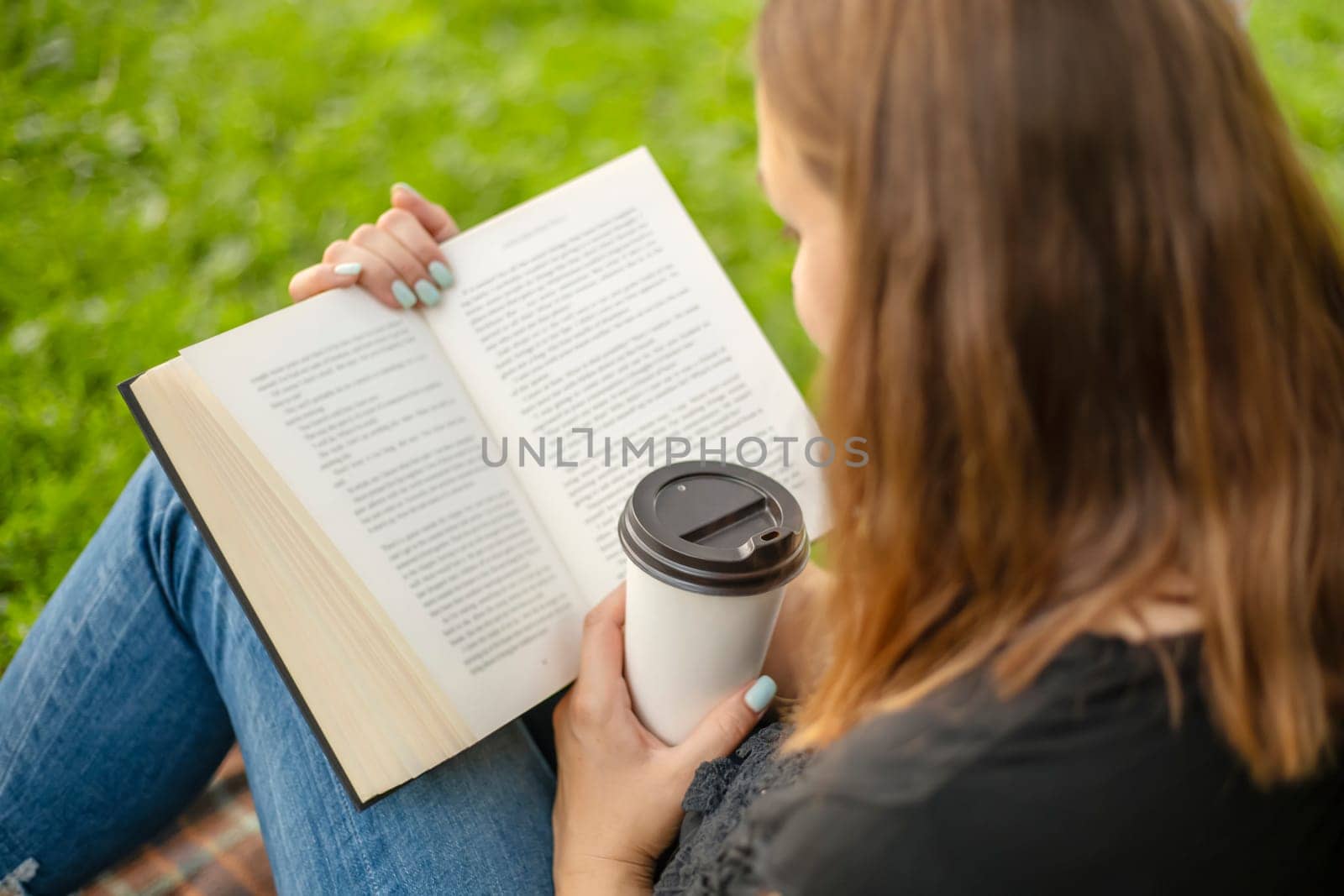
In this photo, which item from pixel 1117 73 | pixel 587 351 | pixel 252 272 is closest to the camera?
pixel 1117 73

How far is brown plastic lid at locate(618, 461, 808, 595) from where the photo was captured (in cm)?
78

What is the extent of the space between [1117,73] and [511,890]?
747 millimetres

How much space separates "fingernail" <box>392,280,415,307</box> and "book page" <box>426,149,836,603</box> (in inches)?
1.1

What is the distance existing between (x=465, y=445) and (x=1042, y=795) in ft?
1.96

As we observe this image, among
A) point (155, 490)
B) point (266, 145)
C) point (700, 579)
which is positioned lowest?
point (700, 579)

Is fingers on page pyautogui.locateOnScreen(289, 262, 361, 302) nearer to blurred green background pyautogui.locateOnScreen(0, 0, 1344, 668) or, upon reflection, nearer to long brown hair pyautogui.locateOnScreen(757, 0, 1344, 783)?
long brown hair pyautogui.locateOnScreen(757, 0, 1344, 783)

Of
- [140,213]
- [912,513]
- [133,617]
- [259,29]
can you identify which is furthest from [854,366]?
[259,29]

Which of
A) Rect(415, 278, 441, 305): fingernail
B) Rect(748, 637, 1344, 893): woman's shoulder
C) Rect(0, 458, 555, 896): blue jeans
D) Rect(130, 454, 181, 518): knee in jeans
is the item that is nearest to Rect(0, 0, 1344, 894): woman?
Rect(748, 637, 1344, 893): woman's shoulder

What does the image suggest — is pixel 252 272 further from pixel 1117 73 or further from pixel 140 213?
pixel 1117 73

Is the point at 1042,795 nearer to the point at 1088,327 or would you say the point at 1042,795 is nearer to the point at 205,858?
the point at 1088,327

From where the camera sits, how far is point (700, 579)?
0.78 m

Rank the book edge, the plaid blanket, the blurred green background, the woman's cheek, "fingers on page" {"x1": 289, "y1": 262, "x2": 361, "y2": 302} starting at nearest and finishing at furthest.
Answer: the woman's cheek < the book edge < "fingers on page" {"x1": 289, "y1": 262, "x2": 361, "y2": 302} < the plaid blanket < the blurred green background

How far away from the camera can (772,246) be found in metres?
2.01

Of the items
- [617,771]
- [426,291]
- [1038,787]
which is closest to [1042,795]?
[1038,787]
